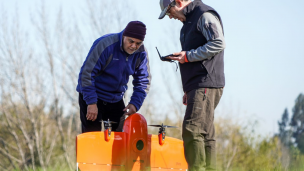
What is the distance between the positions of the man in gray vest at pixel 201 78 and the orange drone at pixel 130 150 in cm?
22

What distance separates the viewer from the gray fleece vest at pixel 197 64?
320cm

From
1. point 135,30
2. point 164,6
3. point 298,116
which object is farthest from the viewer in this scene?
point 298,116

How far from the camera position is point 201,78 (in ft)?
10.5

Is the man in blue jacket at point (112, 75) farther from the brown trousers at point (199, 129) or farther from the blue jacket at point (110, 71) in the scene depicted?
the brown trousers at point (199, 129)

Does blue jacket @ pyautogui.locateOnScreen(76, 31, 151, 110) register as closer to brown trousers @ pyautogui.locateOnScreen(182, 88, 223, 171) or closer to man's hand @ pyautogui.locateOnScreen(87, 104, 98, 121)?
man's hand @ pyautogui.locateOnScreen(87, 104, 98, 121)

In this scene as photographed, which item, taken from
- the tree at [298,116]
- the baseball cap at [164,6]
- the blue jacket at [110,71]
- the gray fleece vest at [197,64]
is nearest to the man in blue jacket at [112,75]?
the blue jacket at [110,71]

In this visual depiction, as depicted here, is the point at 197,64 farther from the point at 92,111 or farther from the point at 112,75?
the point at 92,111

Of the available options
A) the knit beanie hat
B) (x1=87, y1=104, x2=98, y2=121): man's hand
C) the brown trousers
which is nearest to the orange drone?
the brown trousers

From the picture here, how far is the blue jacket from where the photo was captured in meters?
3.68

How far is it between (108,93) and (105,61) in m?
0.36

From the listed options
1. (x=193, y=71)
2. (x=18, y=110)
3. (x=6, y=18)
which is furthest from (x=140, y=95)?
(x=18, y=110)

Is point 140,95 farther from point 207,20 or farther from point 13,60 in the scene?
point 13,60

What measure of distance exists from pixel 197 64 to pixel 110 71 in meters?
0.99

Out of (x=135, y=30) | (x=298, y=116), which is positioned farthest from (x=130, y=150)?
(x=298, y=116)
